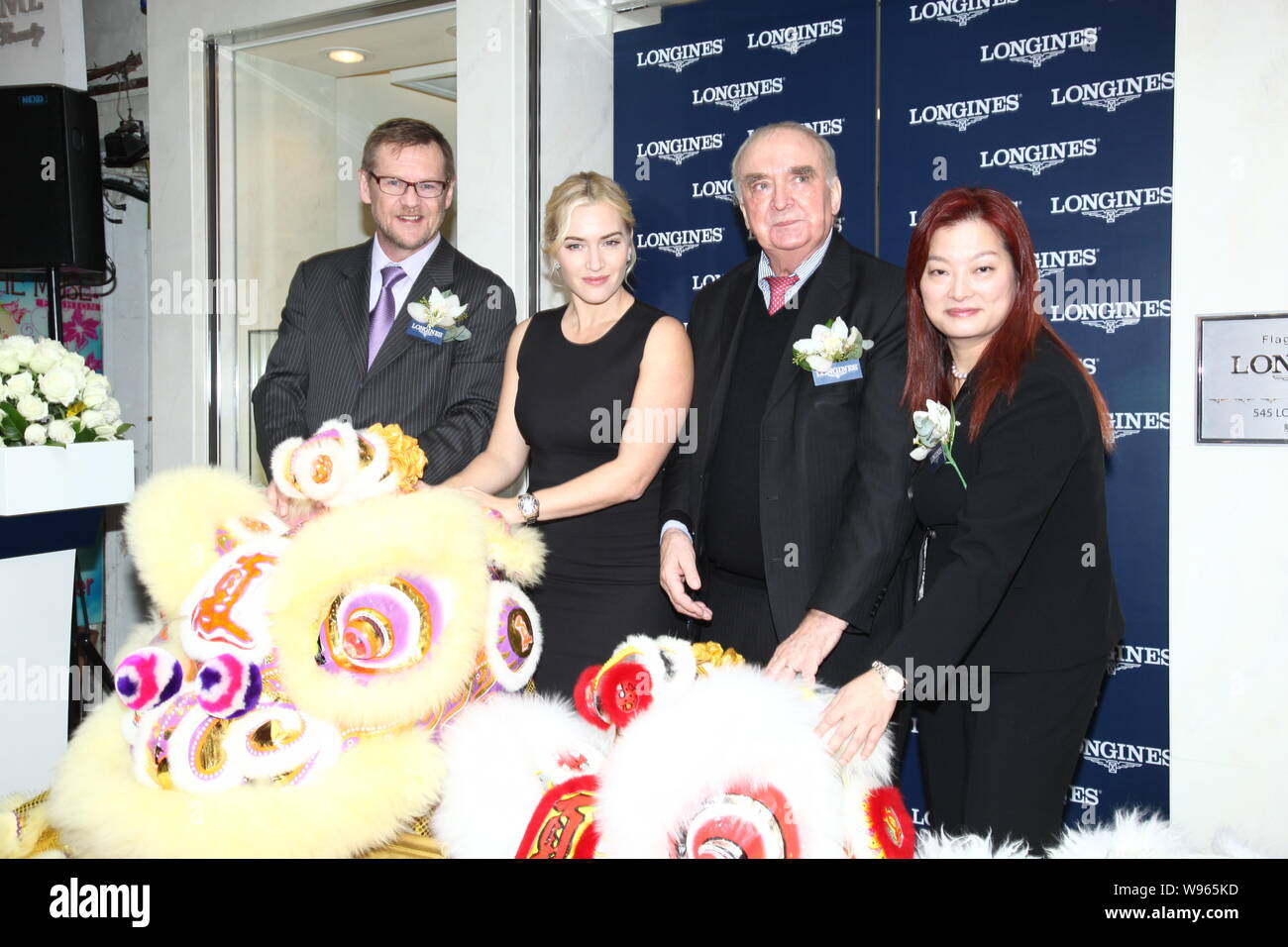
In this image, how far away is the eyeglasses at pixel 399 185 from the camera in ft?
9.16

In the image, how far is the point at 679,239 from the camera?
3879 millimetres

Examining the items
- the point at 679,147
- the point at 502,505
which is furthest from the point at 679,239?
the point at 502,505

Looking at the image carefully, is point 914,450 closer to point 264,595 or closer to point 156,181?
point 264,595

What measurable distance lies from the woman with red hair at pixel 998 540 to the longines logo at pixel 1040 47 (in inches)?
→ 63.4

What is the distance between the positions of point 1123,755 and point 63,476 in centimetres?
333

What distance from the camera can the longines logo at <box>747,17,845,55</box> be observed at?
3498 mm

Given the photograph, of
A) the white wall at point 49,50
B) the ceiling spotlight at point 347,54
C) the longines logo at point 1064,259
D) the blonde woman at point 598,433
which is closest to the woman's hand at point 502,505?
the blonde woman at point 598,433

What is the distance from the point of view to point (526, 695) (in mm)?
1664

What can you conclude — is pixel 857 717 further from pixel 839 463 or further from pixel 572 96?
pixel 572 96

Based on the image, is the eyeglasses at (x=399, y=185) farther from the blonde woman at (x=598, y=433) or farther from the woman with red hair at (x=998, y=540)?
the woman with red hair at (x=998, y=540)

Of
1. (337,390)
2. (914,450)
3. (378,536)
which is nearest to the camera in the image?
(378,536)

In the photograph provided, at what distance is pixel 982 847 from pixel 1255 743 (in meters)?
2.11

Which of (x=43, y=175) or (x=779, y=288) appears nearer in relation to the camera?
(x=779, y=288)
